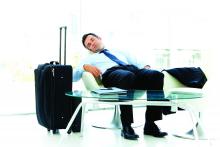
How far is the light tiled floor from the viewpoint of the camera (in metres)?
2.64

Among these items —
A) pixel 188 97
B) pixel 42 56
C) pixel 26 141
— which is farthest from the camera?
pixel 42 56

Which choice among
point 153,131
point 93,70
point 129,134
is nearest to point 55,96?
point 93,70

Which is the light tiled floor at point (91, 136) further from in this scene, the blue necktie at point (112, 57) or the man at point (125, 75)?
the blue necktie at point (112, 57)

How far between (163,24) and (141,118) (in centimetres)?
174

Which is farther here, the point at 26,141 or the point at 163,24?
the point at 163,24

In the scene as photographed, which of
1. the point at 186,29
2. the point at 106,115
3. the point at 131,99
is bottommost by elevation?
the point at 106,115

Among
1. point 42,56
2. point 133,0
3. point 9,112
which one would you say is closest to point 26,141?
point 9,112

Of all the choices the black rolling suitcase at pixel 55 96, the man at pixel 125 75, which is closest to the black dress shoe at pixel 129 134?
the man at pixel 125 75

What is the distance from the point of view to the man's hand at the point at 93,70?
10.1ft

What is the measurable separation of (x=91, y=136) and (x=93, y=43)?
931 mm

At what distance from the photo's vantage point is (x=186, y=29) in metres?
5.08

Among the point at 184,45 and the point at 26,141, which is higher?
the point at 184,45

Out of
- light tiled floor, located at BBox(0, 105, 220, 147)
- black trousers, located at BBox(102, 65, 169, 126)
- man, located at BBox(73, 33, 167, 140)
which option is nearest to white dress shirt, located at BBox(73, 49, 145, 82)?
man, located at BBox(73, 33, 167, 140)

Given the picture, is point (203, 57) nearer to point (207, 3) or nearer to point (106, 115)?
point (207, 3)
